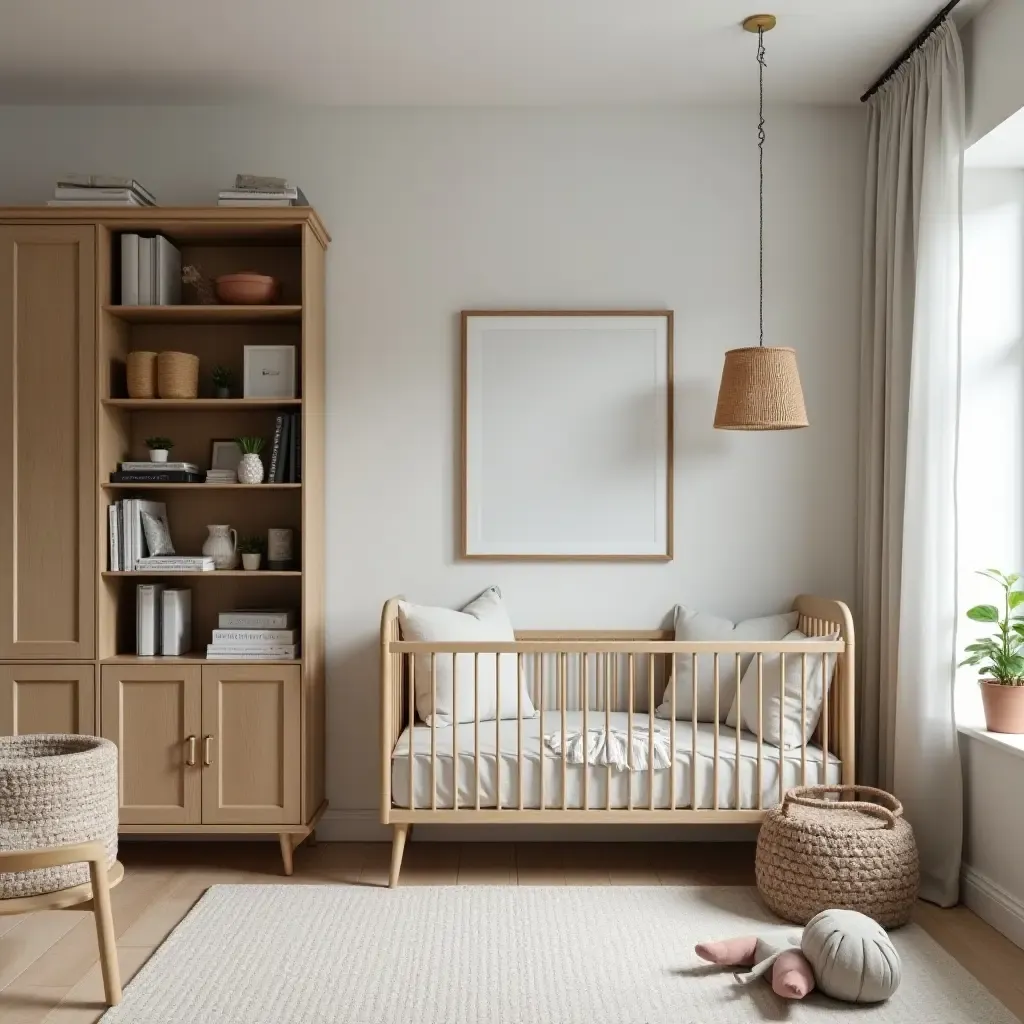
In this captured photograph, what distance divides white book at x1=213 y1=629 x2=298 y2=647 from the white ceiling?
5.88 ft

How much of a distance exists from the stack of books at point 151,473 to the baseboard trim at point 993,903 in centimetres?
265

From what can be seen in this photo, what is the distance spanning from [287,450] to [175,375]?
0.42m

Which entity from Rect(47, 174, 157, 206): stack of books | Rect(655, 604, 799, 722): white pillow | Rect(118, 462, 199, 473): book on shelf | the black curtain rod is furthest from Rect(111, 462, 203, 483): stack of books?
the black curtain rod

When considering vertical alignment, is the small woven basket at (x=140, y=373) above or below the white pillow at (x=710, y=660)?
above

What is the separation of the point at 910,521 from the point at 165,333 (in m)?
2.50

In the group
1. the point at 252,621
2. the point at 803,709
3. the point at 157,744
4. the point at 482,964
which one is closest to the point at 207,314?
the point at 252,621

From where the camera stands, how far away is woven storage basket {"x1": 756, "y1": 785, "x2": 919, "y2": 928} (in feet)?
8.82

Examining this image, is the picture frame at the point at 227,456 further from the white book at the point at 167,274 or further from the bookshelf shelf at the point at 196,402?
the white book at the point at 167,274

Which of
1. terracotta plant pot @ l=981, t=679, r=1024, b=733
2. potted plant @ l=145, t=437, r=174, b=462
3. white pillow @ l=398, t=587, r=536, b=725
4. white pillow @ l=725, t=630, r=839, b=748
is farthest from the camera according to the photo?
potted plant @ l=145, t=437, r=174, b=462

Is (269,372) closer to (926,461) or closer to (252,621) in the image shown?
(252,621)

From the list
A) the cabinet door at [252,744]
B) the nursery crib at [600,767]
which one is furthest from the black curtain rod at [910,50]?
the cabinet door at [252,744]

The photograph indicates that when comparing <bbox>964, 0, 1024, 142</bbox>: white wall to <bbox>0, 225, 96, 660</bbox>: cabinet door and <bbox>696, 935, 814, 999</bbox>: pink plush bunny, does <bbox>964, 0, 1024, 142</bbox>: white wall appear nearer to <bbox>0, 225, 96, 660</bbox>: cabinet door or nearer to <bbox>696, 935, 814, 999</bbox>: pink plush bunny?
<bbox>696, 935, 814, 999</bbox>: pink plush bunny

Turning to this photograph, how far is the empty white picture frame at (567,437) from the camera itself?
3.58 meters

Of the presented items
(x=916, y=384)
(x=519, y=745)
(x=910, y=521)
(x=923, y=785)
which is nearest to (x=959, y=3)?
(x=916, y=384)
